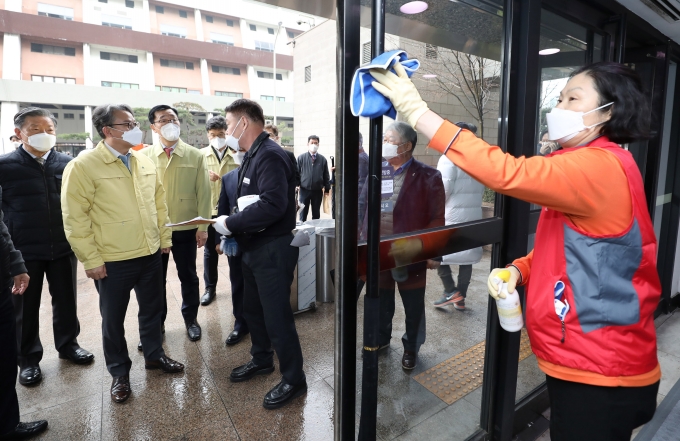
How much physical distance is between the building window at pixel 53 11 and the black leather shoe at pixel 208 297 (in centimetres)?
2819

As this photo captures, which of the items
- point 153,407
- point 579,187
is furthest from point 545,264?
point 153,407

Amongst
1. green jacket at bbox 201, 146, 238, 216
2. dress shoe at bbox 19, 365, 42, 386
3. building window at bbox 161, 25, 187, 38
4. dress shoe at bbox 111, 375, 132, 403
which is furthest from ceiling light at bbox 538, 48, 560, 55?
building window at bbox 161, 25, 187, 38

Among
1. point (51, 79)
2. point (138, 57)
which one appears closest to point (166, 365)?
point (51, 79)

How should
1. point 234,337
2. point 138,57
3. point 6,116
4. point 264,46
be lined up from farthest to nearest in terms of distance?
point 264,46
point 138,57
point 6,116
point 234,337

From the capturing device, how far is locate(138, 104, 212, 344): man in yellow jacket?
3361 millimetres

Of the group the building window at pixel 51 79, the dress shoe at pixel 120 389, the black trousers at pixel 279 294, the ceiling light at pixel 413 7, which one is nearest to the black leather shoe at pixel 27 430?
the dress shoe at pixel 120 389

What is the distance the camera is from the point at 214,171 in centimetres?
460

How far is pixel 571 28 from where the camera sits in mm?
2189

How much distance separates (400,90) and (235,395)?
232cm

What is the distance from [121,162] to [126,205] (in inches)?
11.3

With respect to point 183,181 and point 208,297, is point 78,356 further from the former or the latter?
point 183,181

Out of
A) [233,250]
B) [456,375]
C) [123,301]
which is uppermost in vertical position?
[233,250]

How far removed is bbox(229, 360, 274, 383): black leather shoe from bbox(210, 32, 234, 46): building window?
33026 mm

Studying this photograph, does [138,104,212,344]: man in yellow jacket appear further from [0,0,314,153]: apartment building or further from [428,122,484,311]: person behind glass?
[0,0,314,153]: apartment building
